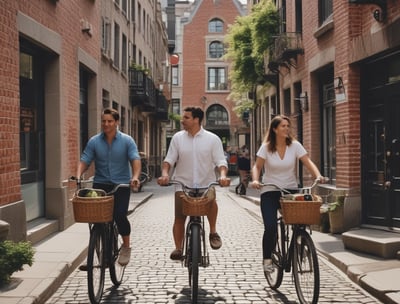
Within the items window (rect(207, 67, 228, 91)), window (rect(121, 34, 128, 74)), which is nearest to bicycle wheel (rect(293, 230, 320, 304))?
window (rect(121, 34, 128, 74))

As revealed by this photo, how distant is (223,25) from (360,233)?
47.4 metres

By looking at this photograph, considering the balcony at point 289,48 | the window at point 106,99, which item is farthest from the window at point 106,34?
the balcony at point 289,48

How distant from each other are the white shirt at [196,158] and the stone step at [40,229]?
3.56 metres

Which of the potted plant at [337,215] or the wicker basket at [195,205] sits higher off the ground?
the wicker basket at [195,205]

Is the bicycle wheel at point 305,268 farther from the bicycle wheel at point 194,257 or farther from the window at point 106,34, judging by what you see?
the window at point 106,34

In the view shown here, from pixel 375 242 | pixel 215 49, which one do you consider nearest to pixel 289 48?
pixel 375 242

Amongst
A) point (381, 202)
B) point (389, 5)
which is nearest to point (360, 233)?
point (381, 202)

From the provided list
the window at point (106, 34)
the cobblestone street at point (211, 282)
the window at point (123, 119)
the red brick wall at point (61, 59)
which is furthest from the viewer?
the window at point (123, 119)

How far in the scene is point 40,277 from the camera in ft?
21.2

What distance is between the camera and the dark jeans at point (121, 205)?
6230mm

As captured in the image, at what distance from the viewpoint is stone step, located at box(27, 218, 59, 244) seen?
8969mm

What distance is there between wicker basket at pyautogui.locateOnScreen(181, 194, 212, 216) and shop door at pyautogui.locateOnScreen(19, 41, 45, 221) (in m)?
4.66

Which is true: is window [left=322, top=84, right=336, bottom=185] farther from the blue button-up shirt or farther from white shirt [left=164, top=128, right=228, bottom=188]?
the blue button-up shirt

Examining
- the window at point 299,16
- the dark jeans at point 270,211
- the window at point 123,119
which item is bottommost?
the dark jeans at point 270,211
